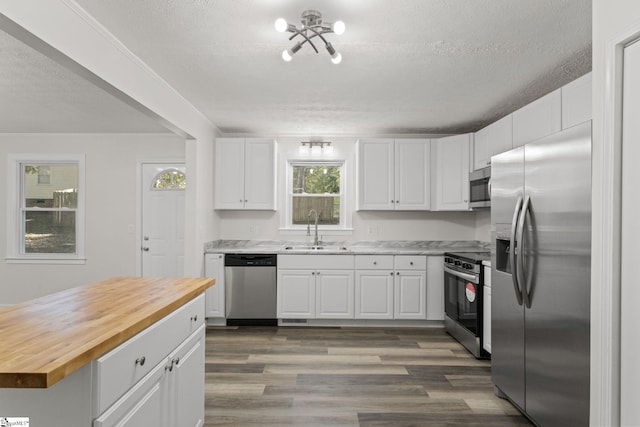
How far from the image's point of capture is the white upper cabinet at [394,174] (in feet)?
16.4

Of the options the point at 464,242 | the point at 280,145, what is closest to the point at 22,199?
the point at 280,145

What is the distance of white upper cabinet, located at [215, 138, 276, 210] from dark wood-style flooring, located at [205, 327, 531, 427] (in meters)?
1.69

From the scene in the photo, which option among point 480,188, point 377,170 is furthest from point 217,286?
point 480,188

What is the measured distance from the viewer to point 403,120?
469 centimetres

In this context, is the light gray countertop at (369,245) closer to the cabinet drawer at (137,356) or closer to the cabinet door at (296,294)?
the cabinet door at (296,294)

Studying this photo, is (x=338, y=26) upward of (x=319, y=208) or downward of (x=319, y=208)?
upward

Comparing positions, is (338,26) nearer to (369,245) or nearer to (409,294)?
(409,294)

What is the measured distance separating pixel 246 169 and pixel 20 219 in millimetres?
3232

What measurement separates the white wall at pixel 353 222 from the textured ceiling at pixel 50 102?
1584 millimetres

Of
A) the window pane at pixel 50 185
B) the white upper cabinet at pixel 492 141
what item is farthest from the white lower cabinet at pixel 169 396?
the window pane at pixel 50 185

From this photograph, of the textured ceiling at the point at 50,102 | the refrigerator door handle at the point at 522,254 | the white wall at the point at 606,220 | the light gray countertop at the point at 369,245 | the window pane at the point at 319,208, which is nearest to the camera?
the white wall at the point at 606,220

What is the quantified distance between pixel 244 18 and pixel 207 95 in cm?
156

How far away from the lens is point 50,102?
4051mm

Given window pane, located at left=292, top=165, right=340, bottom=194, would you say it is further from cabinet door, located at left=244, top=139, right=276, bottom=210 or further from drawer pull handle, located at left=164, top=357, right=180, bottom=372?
drawer pull handle, located at left=164, top=357, right=180, bottom=372
